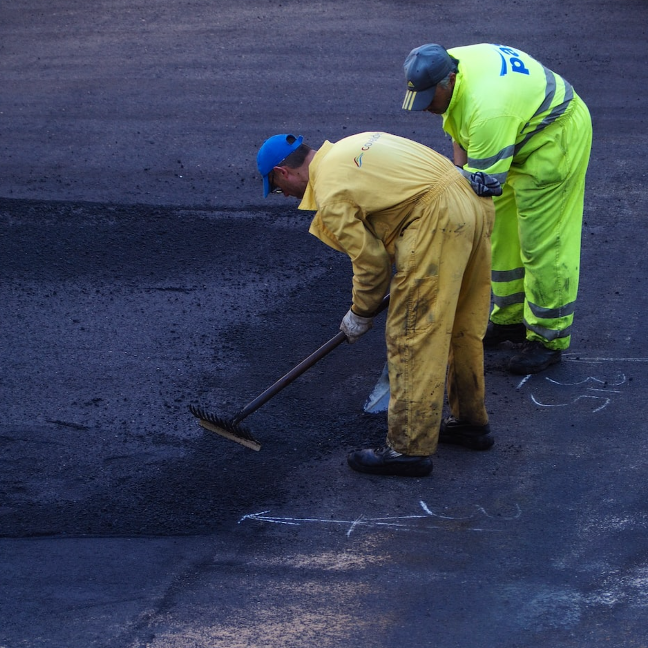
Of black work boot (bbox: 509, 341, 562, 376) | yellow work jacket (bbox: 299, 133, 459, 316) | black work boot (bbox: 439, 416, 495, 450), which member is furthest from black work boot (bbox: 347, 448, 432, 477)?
black work boot (bbox: 509, 341, 562, 376)

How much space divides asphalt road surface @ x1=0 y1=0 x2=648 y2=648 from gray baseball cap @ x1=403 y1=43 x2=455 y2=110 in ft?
5.14

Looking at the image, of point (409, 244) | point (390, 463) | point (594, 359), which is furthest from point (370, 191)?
point (594, 359)

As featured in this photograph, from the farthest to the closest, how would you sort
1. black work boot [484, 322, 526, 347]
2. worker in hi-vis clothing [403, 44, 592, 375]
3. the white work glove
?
black work boot [484, 322, 526, 347] < worker in hi-vis clothing [403, 44, 592, 375] < the white work glove

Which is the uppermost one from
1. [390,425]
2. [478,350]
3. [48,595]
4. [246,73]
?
[246,73]

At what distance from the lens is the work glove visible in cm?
414

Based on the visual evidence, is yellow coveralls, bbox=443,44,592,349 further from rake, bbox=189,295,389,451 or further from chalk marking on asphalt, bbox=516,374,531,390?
rake, bbox=189,295,389,451

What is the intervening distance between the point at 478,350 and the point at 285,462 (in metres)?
1.05

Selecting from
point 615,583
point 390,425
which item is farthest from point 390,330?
point 615,583

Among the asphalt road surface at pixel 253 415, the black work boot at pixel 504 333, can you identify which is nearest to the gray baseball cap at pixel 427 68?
the black work boot at pixel 504 333

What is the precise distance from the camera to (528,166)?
4.70 m

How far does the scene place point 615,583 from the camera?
3.67 metres

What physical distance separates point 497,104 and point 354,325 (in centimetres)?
122

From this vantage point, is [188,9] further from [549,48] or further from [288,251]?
[288,251]

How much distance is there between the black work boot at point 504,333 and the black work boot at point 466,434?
2.89ft
